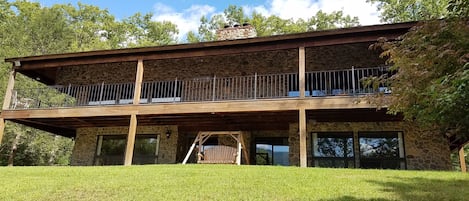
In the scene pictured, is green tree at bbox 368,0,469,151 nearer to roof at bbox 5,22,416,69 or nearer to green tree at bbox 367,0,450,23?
roof at bbox 5,22,416,69

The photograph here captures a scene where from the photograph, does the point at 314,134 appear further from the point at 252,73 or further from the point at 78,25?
the point at 78,25

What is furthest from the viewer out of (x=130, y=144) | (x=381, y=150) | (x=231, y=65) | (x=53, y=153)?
(x=53, y=153)

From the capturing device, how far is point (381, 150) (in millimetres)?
11109

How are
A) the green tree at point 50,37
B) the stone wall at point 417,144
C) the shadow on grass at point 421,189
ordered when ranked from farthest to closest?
the green tree at point 50,37
the stone wall at point 417,144
the shadow on grass at point 421,189

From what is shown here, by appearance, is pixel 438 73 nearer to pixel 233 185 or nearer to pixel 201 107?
pixel 233 185

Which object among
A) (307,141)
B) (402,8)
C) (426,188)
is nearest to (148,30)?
(402,8)

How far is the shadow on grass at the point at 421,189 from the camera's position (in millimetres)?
5129

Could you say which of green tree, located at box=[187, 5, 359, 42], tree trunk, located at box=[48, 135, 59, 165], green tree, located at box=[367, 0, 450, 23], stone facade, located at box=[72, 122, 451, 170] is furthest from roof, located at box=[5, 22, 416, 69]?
green tree, located at box=[187, 5, 359, 42]

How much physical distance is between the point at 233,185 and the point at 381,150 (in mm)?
6752

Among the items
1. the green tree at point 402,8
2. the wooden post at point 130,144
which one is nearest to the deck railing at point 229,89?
the wooden post at point 130,144

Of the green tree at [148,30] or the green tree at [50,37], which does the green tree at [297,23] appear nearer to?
the green tree at [148,30]

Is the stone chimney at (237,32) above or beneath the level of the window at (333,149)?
above

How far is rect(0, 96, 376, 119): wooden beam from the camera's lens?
372 inches

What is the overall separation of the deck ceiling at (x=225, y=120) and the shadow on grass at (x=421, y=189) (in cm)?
347
